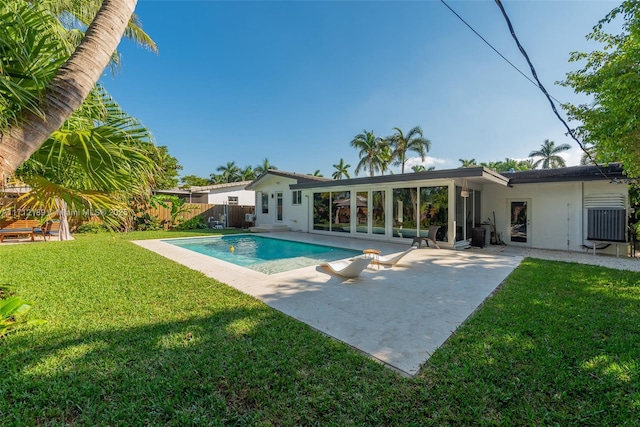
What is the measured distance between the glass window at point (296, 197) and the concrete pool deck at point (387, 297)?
1015 cm

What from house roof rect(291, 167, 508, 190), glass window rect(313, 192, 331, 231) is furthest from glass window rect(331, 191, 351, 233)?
house roof rect(291, 167, 508, 190)

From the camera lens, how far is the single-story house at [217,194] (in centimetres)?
2596

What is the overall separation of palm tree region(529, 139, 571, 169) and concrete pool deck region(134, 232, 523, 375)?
37.3 metres

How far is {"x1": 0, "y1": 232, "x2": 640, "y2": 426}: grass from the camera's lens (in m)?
2.38

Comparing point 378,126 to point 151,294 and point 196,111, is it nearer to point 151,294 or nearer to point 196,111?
point 196,111

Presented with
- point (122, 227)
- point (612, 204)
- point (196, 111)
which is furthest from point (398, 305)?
point (196, 111)

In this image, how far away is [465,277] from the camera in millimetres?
7012

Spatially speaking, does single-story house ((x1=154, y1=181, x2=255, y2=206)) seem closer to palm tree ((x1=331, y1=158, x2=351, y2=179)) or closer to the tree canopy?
palm tree ((x1=331, y1=158, x2=351, y2=179))

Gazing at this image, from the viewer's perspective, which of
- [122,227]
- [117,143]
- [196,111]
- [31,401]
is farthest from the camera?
[196,111]

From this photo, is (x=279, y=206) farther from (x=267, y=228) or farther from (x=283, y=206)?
(x=267, y=228)

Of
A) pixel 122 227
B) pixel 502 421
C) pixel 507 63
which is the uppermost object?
pixel 507 63

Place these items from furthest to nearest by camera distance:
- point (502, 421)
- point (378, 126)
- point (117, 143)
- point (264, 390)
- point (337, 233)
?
→ 1. point (378, 126)
2. point (337, 233)
3. point (117, 143)
4. point (264, 390)
5. point (502, 421)

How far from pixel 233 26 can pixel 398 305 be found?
1323cm

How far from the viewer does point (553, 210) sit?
12.0 m
